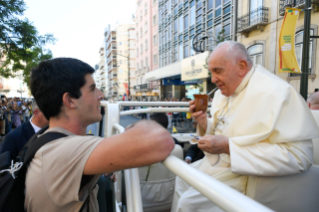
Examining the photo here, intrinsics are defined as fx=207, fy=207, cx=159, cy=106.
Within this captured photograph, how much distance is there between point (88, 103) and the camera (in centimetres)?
113

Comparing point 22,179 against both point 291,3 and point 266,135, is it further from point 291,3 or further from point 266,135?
point 291,3

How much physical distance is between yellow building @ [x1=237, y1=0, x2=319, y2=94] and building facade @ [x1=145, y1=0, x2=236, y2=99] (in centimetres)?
89

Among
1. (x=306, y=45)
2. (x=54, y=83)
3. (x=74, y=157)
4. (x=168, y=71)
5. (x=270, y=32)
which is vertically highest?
(x=270, y=32)

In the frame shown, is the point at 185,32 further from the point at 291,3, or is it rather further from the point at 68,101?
the point at 68,101

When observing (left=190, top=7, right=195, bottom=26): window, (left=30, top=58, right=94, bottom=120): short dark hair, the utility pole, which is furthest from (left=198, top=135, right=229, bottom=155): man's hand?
(left=190, top=7, right=195, bottom=26): window

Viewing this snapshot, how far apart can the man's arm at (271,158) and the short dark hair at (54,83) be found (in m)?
1.09

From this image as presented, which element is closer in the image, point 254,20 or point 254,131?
point 254,131

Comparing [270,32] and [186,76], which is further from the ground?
[270,32]

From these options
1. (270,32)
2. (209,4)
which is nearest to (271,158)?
(270,32)

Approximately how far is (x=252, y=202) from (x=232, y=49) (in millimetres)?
1435

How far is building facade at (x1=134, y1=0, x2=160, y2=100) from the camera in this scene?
29.1m

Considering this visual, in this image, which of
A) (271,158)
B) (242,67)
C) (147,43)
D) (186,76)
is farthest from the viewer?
(147,43)

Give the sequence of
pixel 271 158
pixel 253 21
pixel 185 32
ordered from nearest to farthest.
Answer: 1. pixel 271 158
2. pixel 253 21
3. pixel 185 32

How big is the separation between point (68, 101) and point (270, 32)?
1309cm
